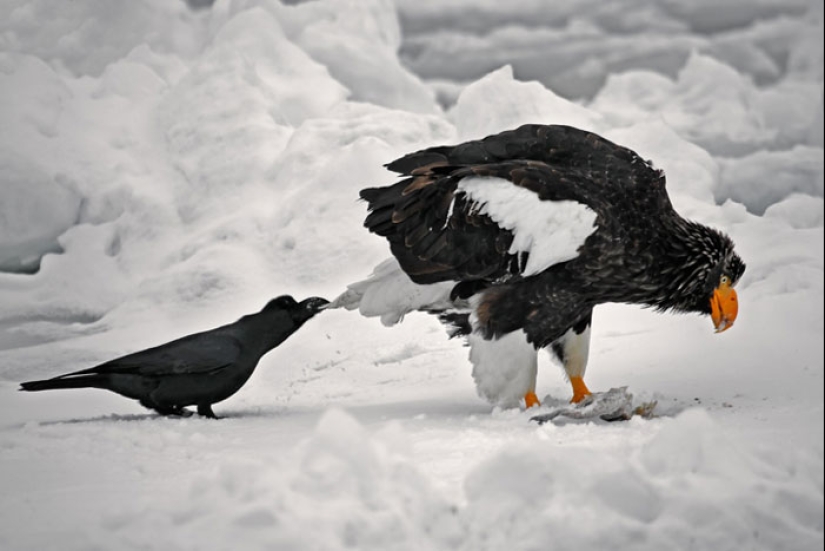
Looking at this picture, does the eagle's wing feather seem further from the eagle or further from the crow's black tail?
the crow's black tail

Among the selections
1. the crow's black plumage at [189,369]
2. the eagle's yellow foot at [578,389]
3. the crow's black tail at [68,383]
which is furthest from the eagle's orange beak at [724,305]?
the crow's black tail at [68,383]

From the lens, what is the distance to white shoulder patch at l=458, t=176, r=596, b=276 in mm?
2789

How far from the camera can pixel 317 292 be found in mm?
4000

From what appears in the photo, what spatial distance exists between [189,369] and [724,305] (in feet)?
5.22

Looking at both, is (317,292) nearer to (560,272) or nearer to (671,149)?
(560,272)

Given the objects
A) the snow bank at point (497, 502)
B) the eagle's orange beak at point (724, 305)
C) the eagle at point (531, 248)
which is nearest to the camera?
the snow bank at point (497, 502)

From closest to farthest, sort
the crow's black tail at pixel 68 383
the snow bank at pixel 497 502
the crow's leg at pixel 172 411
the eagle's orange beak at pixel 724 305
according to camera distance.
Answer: the snow bank at pixel 497 502
the crow's black tail at pixel 68 383
the crow's leg at pixel 172 411
the eagle's orange beak at pixel 724 305

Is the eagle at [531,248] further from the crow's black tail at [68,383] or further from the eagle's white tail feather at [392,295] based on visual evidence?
the crow's black tail at [68,383]

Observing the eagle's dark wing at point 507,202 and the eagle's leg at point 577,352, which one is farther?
the eagle's leg at point 577,352

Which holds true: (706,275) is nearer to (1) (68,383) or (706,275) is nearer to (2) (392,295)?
(2) (392,295)

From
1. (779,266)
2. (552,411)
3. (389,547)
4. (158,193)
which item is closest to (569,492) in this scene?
(389,547)

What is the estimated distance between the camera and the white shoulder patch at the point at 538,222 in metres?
2.79

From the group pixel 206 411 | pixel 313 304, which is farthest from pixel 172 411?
pixel 313 304

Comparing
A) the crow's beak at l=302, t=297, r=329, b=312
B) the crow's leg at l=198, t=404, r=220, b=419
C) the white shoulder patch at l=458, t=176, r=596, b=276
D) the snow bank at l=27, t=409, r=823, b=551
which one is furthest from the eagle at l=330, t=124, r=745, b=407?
the snow bank at l=27, t=409, r=823, b=551
